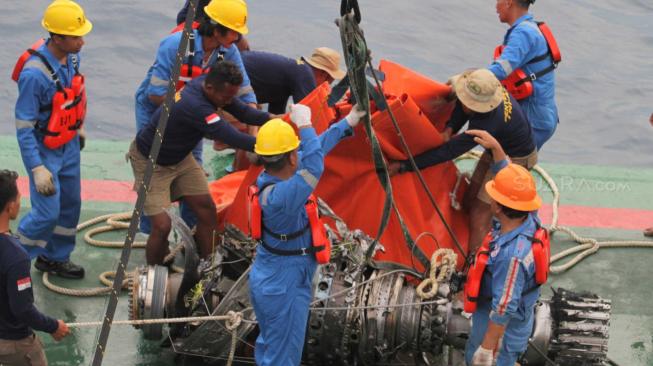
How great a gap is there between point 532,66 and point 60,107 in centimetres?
367

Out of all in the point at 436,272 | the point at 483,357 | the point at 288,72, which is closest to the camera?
the point at 483,357

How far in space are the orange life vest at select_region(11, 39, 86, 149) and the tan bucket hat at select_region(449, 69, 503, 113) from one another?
2.65 metres

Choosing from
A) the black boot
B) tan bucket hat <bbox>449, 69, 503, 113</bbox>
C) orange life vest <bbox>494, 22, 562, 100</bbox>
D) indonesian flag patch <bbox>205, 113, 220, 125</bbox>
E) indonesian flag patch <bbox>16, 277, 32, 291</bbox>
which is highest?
tan bucket hat <bbox>449, 69, 503, 113</bbox>

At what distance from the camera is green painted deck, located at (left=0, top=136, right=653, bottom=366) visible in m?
7.03

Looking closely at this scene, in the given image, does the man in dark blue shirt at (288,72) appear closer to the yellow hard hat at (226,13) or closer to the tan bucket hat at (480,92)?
the yellow hard hat at (226,13)

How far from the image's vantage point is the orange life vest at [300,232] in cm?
613

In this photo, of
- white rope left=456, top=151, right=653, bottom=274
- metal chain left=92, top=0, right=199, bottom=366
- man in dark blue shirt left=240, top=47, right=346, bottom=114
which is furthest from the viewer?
man in dark blue shirt left=240, top=47, right=346, bottom=114

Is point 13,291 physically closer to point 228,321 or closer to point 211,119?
point 228,321

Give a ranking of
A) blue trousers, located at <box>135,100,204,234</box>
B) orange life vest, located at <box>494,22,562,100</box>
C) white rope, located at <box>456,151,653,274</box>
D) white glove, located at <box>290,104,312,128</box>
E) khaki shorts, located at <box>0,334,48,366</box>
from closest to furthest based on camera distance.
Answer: khaki shorts, located at <box>0,334,48,366</box> < white glove, located at <box>290,104,312,128</box> < blue trousers, located at <box>135,100,204,234</box> < white rope, located at <box>456,151,653,274</box> < orange life vest, located at <box>494,22,562,100</box>

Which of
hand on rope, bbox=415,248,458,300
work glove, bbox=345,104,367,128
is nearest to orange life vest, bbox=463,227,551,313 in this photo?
hand on rope, bbox=415,248,458,300

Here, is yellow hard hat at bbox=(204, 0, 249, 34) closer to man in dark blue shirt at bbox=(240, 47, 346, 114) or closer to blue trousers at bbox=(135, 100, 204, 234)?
blue trousers at bbox=(135, 100, 204, 234)

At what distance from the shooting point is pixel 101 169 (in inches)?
376

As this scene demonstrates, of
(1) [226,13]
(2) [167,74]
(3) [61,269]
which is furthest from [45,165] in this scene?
(1) [226,13]

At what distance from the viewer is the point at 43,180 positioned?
7238 mm
